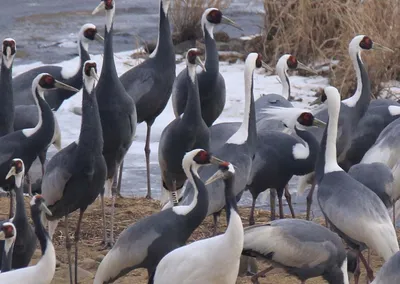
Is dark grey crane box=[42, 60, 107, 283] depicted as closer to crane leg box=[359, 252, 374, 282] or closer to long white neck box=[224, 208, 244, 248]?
long white neck box=[224, 208, 244, 248]


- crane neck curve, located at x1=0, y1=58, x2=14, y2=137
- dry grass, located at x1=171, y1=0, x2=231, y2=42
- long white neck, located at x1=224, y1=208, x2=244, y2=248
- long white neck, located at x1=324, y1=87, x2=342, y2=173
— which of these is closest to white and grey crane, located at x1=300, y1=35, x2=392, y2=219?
long white neck, located at x1=324, y1=87, x2=342, y2=173

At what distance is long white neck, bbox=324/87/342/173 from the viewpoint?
824 cm

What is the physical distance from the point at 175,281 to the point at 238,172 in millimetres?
1556

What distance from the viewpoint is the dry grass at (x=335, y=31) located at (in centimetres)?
1288

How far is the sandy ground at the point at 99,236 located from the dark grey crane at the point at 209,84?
2.95 ft

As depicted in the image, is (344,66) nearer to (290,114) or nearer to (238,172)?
(290,114)

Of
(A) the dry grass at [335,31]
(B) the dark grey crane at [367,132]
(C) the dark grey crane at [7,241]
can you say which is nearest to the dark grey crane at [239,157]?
(C) the dark grey crane at [7,241]

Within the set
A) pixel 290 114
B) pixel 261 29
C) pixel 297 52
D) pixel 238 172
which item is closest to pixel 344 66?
pixel 297 52

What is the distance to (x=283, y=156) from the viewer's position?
9.05 m

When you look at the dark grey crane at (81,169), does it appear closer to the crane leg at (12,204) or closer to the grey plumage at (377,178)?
the crane leg at (12,204)

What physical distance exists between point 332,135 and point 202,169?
92 centimetres

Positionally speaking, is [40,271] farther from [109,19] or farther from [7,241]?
[109,19]

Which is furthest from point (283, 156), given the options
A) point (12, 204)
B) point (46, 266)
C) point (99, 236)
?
point (46, 266)

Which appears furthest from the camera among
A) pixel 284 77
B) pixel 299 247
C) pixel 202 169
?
pixel 284 77
